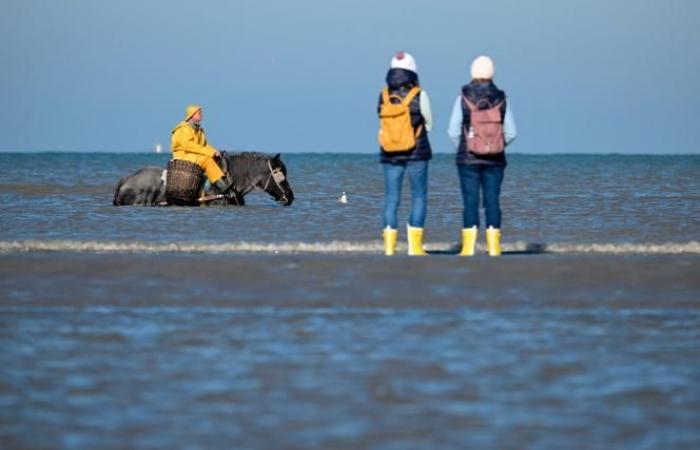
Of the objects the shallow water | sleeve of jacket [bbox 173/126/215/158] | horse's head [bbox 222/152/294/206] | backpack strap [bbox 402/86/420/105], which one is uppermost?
backpack strap [bbox 402/86/420/105]

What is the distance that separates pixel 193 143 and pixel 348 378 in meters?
17.8

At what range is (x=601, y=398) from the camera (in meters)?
8.03

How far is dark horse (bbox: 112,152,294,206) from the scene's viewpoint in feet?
90.0

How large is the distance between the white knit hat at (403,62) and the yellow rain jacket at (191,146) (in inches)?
411

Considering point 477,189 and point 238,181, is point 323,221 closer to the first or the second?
point 238,181

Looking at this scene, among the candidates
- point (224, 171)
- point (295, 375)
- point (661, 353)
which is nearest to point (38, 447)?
point (295, 375)

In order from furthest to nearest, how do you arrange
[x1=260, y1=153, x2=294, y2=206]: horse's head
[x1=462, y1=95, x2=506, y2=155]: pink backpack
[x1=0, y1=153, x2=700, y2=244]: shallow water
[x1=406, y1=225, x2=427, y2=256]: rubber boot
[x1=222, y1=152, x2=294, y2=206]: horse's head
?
[x1=260, y1=153, x2=294, y2=206]: horse's head, [x1=222, y1=152, x2=294, y2=206]: horse's head, [x1=0, y1=153, x2=700, y2=244]: shallow water, [x1=406, y1=225, x2=427, y2=256]: rubber boot, [x1=462, y1=95, x2=506, y2=155]: pink backpack

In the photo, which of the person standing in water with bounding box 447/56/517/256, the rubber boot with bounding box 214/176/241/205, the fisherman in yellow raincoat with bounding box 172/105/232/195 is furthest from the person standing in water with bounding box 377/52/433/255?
the rubber boot with bounding box 214/176/241/205

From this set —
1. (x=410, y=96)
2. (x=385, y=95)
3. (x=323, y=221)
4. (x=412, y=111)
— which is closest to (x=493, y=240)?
(x=412, y=111)

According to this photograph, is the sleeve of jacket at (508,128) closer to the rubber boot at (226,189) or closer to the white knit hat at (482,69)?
the white knit hat at (482,69)

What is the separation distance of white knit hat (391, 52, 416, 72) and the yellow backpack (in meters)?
0.22

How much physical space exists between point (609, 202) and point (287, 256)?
18.4m

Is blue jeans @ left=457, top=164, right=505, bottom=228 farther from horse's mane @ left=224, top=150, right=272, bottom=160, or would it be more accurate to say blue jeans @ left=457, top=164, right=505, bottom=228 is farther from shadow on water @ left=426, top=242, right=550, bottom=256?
horse's mane @ left=224, top=150, right=272, bottom=160

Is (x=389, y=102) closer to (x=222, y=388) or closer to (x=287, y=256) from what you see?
(x=287, y=256)
